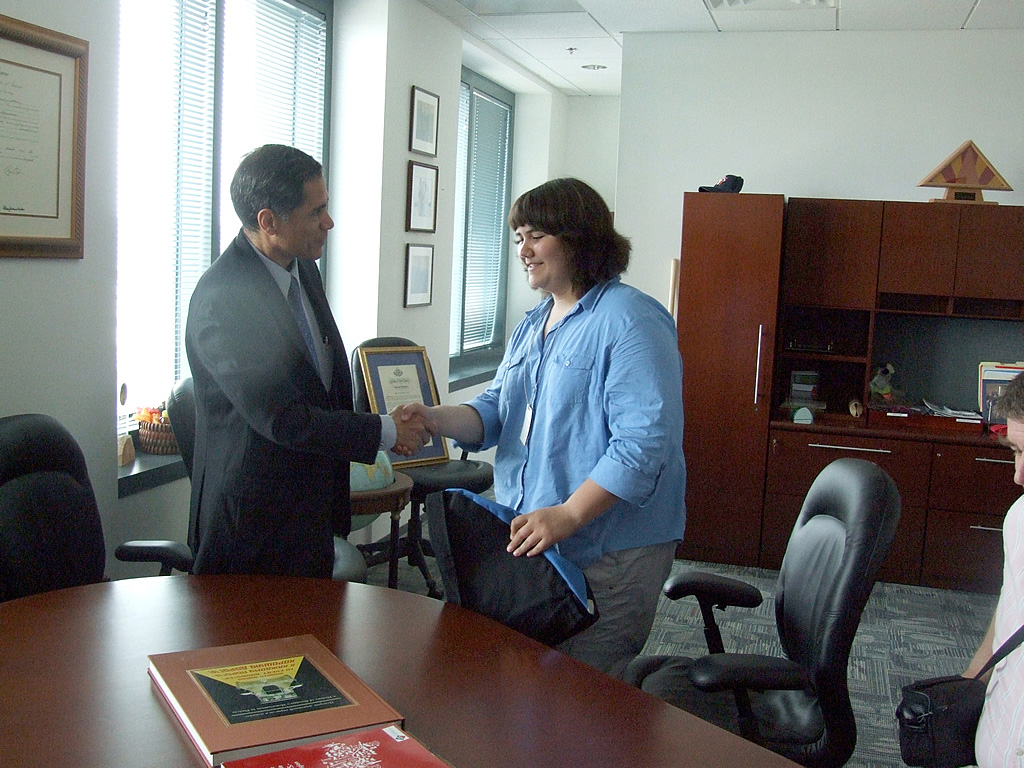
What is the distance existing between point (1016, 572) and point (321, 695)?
4.36 ft

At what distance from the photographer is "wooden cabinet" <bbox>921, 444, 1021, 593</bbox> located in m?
4.50

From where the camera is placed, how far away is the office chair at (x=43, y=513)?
2.14m

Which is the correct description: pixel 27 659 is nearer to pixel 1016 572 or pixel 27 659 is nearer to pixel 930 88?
pixel 1016 572

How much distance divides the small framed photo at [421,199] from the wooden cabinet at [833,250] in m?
1.88

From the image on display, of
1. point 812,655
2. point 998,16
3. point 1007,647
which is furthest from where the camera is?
point 998,16

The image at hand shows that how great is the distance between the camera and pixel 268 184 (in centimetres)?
223

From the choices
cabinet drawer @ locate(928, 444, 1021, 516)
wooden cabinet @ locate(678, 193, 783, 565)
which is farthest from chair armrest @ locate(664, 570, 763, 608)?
cabinet drawer @ locate(928, 444, 1021, 516)

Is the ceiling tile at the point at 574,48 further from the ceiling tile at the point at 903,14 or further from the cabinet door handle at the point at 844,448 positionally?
the cabinet door handle at the point at 844,448

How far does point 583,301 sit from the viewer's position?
6.81ft

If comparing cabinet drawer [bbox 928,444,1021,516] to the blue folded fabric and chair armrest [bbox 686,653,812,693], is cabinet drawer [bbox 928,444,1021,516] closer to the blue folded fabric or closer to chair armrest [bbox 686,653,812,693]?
chair armrest [bbox 686,653,812,693]

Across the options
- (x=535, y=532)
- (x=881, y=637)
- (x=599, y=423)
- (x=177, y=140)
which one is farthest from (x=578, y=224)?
(x=881, y=637)

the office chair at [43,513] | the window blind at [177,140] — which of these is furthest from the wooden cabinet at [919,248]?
the office chair at [43,513]

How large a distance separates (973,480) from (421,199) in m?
3.07

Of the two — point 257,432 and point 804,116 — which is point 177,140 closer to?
point 257,432
